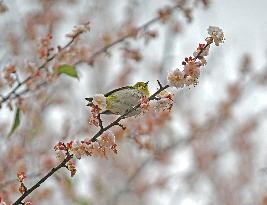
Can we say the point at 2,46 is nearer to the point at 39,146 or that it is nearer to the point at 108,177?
the point at 39,146

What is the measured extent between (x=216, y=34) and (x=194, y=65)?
0.09 meters

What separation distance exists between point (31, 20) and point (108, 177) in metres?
3.73

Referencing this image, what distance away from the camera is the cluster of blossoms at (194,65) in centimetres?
134

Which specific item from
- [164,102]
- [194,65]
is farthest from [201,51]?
[164,102]

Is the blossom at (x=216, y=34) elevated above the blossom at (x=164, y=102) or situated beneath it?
elevated above

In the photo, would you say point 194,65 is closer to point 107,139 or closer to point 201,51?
point 201,51

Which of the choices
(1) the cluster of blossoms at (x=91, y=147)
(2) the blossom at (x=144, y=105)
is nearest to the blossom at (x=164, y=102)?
(2) the blossom at (x=144, y=105)

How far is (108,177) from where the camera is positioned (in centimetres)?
741

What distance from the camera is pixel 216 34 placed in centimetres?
135

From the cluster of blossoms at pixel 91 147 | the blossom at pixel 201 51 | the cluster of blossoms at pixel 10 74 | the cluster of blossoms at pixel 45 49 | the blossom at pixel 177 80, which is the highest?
the cluster of blossoms at pixel 45 49

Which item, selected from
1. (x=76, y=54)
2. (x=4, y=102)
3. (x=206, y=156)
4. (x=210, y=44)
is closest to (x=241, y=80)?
(x=206, y=156)

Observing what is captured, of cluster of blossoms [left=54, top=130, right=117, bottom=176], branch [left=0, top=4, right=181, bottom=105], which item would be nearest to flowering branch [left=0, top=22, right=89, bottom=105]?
branch [left=0, top=4, right=181, bottom=105]

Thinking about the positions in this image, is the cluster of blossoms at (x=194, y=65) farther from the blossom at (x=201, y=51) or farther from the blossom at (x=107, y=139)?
the blossom at (x=107, y=139)

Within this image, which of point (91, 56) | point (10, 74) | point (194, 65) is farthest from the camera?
point (91, 56)
